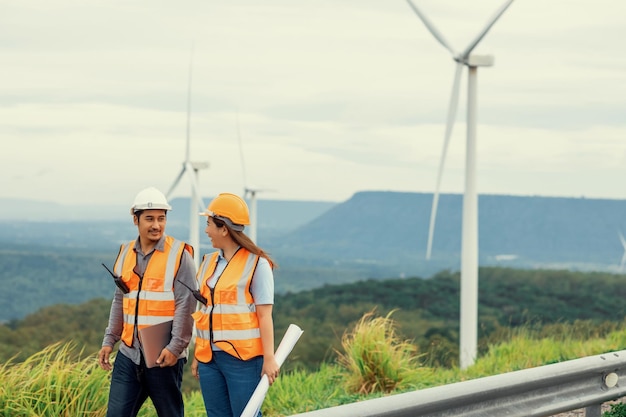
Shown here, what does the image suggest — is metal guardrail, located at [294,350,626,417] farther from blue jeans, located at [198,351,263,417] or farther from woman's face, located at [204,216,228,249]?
woman's face, located at [204,216,228,249]

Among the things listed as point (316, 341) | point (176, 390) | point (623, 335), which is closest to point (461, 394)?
point (176, 390)

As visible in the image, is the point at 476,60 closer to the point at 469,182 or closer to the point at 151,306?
the point at 469,182

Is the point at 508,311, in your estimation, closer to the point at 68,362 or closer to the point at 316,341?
the point at 316,341

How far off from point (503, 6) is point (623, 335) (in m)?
8.16

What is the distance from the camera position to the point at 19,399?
24.4 ft

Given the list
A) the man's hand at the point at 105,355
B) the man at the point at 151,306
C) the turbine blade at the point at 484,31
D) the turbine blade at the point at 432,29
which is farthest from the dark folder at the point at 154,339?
the turbine blade at the point at 432,29

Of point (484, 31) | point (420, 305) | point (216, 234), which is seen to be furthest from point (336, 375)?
point (420, 305)

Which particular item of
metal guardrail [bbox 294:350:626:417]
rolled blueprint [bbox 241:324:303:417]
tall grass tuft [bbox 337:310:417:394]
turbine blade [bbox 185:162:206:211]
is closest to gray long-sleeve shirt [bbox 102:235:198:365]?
rolled blueprint [bbox 241:324:303:417]

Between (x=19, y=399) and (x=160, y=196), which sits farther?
(x=19, y=399)

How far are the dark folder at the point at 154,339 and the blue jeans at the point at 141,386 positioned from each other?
107 millimetres

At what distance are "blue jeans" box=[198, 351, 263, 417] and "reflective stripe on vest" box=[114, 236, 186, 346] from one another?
1.21 feet

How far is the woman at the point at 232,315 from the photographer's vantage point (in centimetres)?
566

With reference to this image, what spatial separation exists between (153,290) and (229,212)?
601 millimetres

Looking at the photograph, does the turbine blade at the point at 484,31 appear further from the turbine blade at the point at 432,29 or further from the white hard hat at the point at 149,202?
the white hard hat at the point at 149,202
